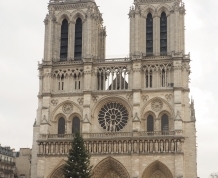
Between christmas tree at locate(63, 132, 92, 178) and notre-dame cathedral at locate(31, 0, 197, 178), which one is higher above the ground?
notre-dame cathedral at locate(31, 0, 197, 178)

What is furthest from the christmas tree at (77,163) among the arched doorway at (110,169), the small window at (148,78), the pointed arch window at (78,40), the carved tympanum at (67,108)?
the pointed arch window at (78,40)

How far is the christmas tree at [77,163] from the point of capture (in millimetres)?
41781

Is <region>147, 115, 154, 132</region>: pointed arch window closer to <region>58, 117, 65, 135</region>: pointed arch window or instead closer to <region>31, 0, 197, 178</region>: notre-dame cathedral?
<region>31, 0, 197, 178</region>: notre-dame cathedral

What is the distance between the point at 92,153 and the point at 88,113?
4.14 metres

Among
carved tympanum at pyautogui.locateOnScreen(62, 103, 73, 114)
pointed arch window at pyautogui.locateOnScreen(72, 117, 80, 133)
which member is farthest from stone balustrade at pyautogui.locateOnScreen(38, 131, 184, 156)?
carved tympanum at pyautogui.locateOnScreen(62, 103, 73, 114)

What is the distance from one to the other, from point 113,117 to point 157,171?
7.14m

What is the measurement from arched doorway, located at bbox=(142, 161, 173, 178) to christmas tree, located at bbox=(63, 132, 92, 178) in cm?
853

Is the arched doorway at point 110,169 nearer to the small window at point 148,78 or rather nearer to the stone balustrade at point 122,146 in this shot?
the stone balustrade at point 122,146

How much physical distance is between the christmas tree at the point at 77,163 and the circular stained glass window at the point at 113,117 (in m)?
9.50

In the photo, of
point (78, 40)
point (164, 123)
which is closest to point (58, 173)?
point (164, 123)

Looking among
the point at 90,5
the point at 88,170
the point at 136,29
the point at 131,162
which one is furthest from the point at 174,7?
the point at 88,170

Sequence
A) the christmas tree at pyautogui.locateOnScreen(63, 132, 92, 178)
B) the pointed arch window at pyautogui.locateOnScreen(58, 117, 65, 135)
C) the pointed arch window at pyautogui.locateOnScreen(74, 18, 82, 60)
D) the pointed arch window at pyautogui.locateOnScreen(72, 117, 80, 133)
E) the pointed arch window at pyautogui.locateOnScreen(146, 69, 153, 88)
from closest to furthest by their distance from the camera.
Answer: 1. the christmas tree at pyautogui.locateOnScreen(63, 132, 92, 178)
2. the pointed arch window at pyautogui.locateOnScreen(146, 69, 153, 88)
3. the pointed arch window at pyautogui.locateOnScreen(72, 117, 80, 133)
4. the pointed arch window at pyautogui.locateOnScreen(58, 117, 65, 135)
5. the pointed arch window at pyautogui.locateOnScreen(74, 18, 82, 60)

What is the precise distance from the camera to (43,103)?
176 feet

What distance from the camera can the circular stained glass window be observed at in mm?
52375
